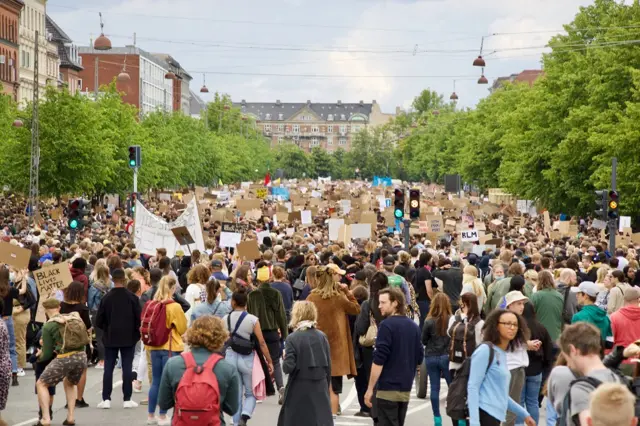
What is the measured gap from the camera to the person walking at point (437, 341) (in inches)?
538

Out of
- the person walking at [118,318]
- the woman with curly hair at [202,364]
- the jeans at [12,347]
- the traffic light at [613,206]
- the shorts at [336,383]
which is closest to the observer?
the woman with curly hair at [202,364]

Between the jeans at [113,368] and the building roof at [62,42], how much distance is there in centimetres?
11022

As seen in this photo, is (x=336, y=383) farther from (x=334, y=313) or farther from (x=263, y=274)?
(x=263, y=274)

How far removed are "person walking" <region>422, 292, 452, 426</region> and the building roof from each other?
11209 centimetres

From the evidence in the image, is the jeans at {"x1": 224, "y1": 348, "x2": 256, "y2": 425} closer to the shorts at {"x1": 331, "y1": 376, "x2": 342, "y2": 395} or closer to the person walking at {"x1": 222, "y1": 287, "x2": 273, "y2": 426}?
the person walking at {"x1": 222, "y1": 287, "x2": 273, "y2": 426}

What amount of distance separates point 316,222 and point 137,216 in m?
20.1

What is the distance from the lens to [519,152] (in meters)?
61.5

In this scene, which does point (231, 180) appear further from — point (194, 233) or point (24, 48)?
point (194, 233)

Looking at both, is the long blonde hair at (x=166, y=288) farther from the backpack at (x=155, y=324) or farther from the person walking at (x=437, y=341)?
the person walking at (x=437, y=341)

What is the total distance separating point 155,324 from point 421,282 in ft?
18.3

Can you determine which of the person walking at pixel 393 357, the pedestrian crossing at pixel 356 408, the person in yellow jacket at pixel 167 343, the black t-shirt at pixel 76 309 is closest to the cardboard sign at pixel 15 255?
the black t-shirt at pixel 76 309

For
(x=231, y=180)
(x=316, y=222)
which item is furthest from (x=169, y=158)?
(x=231, y=180)

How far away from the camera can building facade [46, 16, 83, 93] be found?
12344 cm

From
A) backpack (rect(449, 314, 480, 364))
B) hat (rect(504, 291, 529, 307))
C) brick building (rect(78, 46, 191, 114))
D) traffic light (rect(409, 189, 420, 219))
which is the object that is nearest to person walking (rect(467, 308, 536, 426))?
Result: hat (rect(504, 291, 529, 307))
